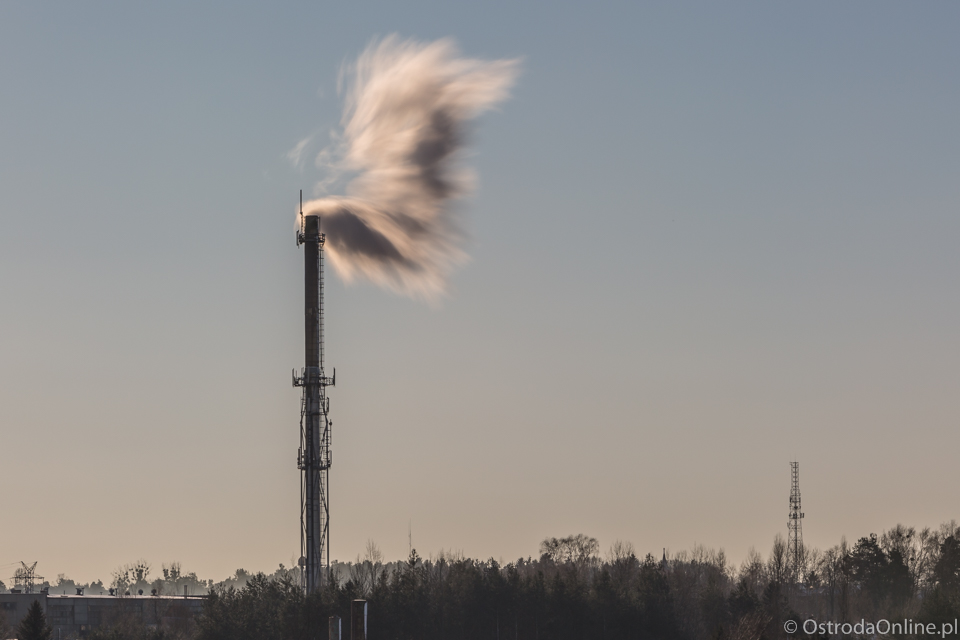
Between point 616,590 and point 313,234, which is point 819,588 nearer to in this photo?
point 616,590

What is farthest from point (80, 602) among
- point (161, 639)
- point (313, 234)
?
point (313, 234)

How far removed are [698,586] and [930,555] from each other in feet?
96.4

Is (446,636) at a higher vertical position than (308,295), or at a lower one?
lower

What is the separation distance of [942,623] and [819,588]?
73268 mm

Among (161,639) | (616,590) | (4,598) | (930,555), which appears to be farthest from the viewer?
(4,598)

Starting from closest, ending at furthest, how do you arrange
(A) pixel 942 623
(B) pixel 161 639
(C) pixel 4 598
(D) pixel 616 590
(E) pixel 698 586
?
(A) pixel 942 623 → (B) pixel 161 639 → (D) pixel 616 590 → (E) pixel 698 586 → (C) pixel 4 598

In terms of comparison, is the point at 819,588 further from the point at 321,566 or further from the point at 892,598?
the point at 321,566

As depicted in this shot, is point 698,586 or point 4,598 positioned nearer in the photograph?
point 698,586

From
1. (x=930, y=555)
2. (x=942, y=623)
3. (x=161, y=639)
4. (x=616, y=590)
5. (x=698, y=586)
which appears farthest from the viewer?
(x=930, y=555)

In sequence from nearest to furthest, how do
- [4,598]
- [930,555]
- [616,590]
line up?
1. [616,590]
2. [930,555]
3. [4,598]

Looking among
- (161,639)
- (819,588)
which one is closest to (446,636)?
(161,639)

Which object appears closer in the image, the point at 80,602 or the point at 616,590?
the point at 616,590

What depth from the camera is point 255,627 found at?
9788 centimetres

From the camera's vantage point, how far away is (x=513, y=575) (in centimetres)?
10438
